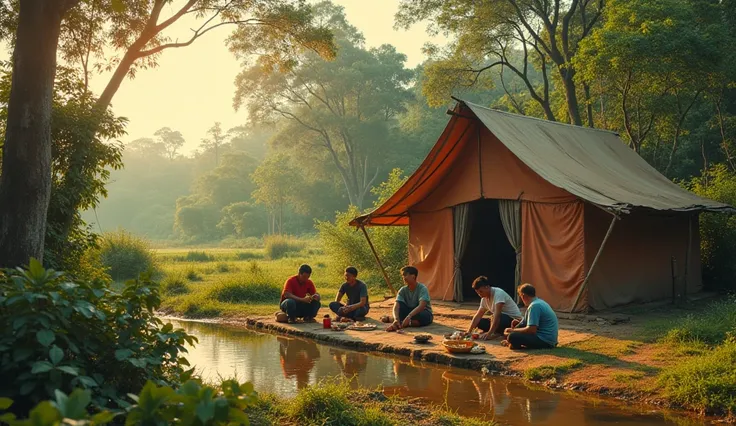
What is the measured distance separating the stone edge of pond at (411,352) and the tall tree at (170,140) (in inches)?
3148

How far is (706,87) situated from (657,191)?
15.5 ft

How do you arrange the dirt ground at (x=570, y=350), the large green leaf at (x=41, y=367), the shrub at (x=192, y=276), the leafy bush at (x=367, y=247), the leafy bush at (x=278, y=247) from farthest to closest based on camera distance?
the leafy bush at (x=278, y=247)
the shrub at (x=192, y=276)
the leafy bush at (x=367, y=247)
the dirt ground at (x=570, y=350)
the large green leaf at (x=41, y=367)

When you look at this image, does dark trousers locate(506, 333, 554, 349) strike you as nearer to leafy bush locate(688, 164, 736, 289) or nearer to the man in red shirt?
the man in red shirt

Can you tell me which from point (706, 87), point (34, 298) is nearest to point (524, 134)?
point (706, 87)

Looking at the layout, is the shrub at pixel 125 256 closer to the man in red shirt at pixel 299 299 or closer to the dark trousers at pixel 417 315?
the man in red shirt at pixel 299 299

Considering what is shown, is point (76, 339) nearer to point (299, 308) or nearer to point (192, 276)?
point (299, 308)

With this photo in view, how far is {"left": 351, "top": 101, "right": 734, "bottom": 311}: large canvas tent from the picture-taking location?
10766 mm

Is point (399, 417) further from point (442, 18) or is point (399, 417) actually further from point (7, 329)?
point (442, 18)

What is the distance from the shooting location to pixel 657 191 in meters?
12.7

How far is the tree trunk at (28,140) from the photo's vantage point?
19.8ft

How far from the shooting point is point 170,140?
87375 mm

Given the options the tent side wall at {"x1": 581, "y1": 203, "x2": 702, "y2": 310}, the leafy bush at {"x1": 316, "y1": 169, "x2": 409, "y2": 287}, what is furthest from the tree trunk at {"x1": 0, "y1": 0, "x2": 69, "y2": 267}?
the leafy bush at {"x1": 316, "y1": 169, "x2": 409, "y2": 287}

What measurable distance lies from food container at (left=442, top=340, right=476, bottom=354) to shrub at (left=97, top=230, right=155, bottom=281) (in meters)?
11.9

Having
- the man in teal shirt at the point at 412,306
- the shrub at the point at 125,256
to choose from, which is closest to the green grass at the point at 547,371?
the man in teal shirt at the point at 412,306
